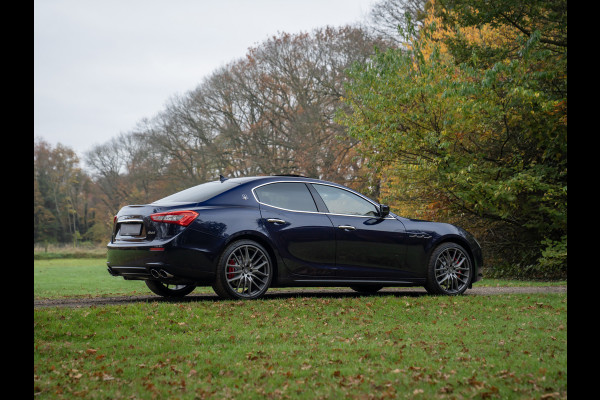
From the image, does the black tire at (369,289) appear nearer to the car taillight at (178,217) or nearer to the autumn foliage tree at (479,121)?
the car taillight at (178,217)

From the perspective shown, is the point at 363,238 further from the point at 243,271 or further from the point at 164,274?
the point at 164,274

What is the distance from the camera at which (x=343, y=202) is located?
9.22m

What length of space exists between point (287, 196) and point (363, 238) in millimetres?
1195

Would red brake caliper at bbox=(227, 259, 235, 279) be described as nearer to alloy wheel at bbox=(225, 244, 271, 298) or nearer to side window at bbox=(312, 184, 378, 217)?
alloy wheel at bbox=(225, 244, 271, 298)

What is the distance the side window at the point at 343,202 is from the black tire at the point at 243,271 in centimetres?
128

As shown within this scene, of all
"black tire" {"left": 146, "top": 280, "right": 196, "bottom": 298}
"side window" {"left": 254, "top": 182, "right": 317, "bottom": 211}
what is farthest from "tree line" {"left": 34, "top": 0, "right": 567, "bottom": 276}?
"black tire" {"left": 146, "top": 280, "right": 196, "bottom": 298}

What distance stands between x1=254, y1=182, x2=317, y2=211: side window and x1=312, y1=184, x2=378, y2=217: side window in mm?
219

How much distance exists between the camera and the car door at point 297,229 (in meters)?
8.45

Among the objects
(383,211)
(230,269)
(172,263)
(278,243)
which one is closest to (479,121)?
(383,211)

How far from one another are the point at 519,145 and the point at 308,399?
542 inches

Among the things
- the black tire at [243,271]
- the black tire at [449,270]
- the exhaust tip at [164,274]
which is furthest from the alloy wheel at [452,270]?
the exhaust tip at [164,274]
